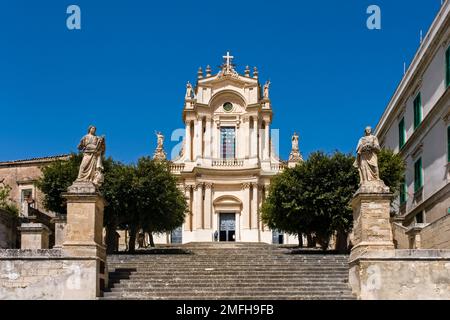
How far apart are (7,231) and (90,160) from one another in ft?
53.7

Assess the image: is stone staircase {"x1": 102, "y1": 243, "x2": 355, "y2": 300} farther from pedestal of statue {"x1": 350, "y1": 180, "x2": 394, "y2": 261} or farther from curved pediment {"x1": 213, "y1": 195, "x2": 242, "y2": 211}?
curved pediment {"x1": 213, "y1": 195, "x2": 242, "y2": 211}

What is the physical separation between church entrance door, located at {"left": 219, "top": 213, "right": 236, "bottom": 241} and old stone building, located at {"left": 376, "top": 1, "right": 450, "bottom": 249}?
12.7 metres

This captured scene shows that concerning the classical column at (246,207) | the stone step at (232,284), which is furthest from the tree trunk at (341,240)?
the classical column at (246,207)

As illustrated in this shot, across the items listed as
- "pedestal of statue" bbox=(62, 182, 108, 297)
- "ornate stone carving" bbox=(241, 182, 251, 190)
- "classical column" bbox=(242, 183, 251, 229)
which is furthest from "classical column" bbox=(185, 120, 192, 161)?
"pedestal of statue" bbox=(62, 182, 108, 297)

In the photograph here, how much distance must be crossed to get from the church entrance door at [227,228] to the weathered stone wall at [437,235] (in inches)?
829

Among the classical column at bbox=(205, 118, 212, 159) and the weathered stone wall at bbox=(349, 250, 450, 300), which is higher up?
the classical column at bbox=(205, 118, 212, 159)

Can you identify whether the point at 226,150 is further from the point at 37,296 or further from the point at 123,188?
the point at 37,296

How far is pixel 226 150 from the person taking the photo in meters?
46.7

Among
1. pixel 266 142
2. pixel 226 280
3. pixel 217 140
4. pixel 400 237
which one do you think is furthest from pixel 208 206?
pixel 226 280

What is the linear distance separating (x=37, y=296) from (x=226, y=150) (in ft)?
96.6

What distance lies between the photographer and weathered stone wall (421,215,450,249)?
22.8 metres

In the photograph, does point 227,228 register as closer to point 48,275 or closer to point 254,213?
point 254,213

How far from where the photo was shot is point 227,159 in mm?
45688

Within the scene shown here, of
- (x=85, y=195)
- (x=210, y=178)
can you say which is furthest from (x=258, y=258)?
(x=210, y=178)
